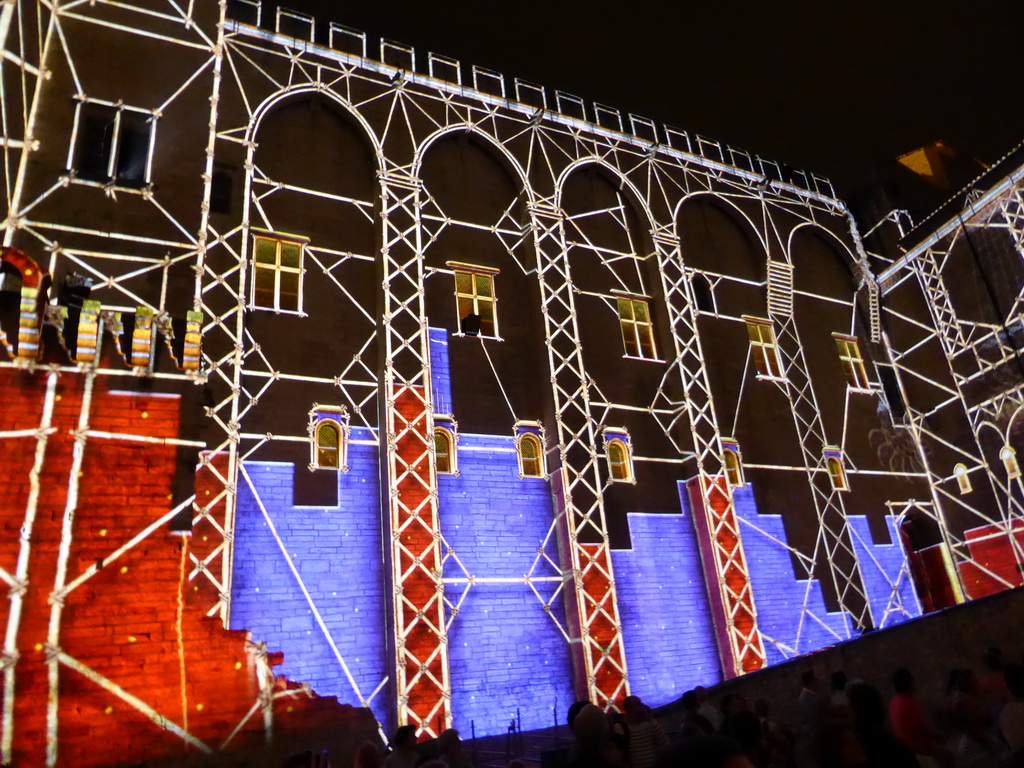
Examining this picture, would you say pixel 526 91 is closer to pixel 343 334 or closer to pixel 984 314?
pixel 343 334

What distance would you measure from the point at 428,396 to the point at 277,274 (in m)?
3.88

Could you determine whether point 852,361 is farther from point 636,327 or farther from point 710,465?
point 636,327

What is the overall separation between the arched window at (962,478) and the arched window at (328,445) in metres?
17.1

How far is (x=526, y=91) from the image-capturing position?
62.3 ft

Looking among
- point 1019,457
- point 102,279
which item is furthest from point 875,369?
point 102,279

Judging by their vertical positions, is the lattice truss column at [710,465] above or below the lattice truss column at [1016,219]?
below

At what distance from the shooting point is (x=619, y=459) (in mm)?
16625

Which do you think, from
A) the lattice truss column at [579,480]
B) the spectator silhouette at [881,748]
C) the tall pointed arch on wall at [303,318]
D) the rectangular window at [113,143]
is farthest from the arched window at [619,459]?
the spectator silhouette at [881,748]

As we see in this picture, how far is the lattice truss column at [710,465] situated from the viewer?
15820 millimetres

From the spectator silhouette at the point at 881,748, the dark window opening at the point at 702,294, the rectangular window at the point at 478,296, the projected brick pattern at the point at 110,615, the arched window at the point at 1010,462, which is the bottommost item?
the spectator silhouette at the point at 881,748

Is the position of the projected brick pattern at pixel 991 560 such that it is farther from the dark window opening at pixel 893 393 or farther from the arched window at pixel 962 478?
the dark window opening at pixel 893 393

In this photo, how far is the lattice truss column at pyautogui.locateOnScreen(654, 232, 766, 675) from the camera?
623 inches

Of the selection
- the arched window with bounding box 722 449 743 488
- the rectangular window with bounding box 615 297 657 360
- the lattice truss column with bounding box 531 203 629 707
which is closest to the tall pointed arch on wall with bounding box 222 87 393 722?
the lattice truss column with bounding box 531 203 629 707

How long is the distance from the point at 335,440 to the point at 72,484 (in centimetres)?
499
